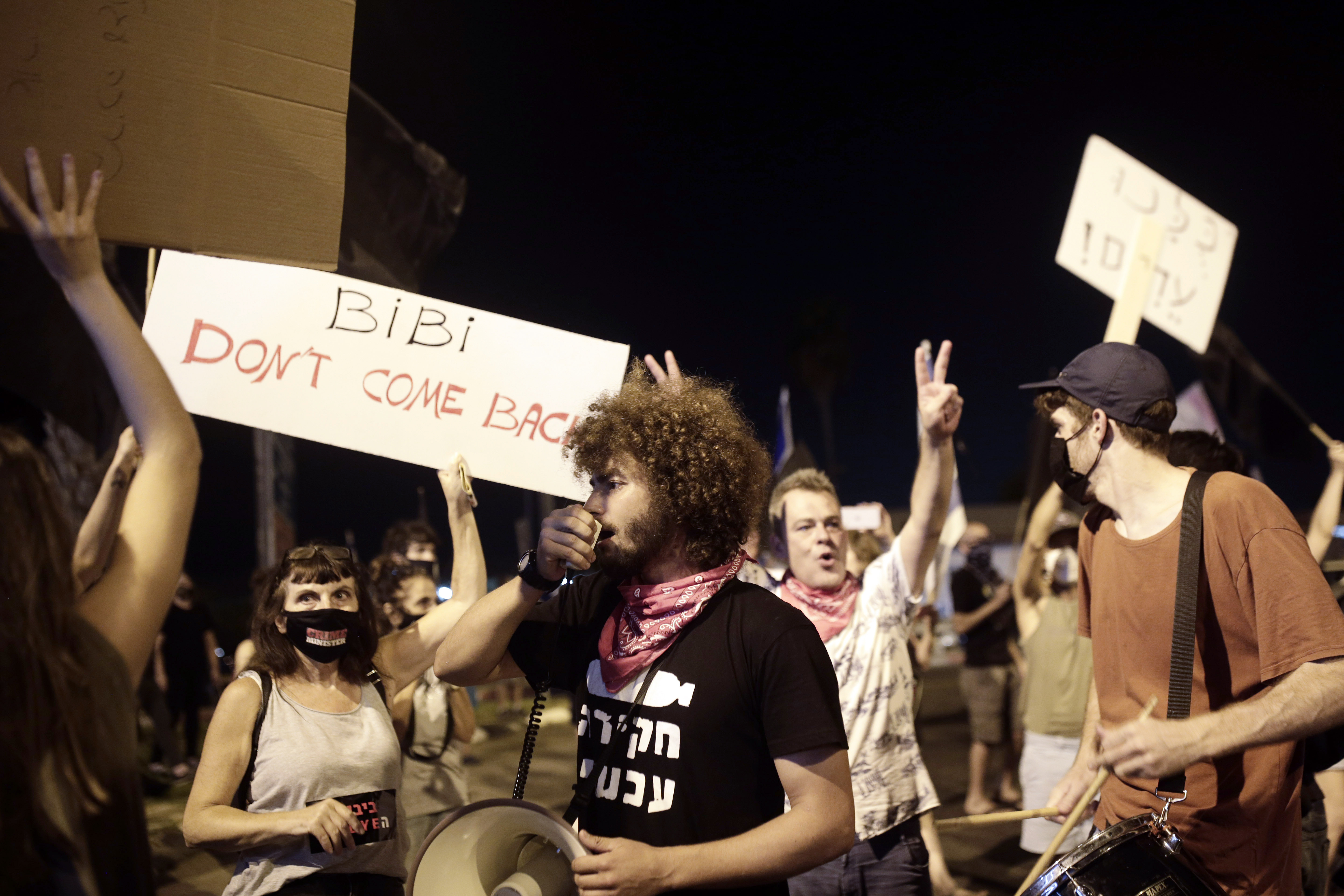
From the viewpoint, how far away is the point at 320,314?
2541 mm

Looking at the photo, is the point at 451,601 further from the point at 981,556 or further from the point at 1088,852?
the point at 981,556

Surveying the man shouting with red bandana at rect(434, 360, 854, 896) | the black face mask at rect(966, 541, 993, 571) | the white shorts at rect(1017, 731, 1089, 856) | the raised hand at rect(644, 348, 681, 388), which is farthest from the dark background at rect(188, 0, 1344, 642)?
the white shorts at rect(1017, 731, 1089, 856)

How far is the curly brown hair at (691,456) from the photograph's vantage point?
6.43 ft

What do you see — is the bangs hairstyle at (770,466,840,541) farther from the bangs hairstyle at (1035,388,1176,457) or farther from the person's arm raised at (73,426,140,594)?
the person's arm raised at (73,426,140,594)

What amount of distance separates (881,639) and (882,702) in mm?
208

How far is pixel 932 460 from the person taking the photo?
2727 mm

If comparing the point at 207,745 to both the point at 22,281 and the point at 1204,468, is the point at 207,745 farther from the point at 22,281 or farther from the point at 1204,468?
the point at 22,281

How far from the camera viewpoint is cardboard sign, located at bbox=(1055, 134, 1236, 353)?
433cm

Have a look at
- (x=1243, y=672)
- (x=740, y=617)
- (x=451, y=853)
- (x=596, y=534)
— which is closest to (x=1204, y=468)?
(x=1243, y=672)

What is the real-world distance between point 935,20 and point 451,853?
26.4ft

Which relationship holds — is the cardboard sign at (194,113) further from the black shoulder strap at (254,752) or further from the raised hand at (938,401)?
A: the raised hand at (938,401)

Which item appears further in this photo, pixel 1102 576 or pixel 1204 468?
pixel 1204 468

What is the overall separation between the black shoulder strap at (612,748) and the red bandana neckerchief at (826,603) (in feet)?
4.56

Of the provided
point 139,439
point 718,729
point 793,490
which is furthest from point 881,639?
point 139,439
